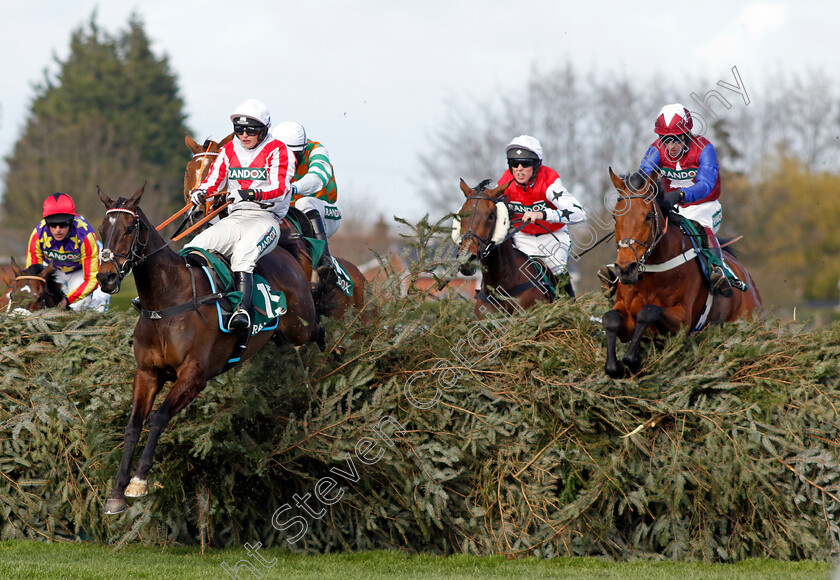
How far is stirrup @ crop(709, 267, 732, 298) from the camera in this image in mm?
7238

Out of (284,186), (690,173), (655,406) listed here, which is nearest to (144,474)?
(284,186)

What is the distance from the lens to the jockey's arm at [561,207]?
8828mm

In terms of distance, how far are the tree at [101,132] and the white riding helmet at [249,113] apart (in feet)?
87.1

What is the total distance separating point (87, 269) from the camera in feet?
33.4

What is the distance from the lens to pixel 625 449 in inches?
262

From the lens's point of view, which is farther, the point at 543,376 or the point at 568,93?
the point at 568,93

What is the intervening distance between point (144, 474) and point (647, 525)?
3.51 m

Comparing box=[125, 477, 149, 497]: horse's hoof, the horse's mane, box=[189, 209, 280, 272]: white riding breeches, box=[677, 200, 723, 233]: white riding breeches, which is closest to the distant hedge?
box=[125, 477, 149, 497]: horse's hoof

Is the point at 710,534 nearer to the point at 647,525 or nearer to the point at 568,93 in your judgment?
the point at 647,525

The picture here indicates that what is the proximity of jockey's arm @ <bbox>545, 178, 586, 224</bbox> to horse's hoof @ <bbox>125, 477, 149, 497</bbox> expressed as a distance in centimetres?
456

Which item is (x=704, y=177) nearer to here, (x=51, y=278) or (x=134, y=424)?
(x=134, y=424)

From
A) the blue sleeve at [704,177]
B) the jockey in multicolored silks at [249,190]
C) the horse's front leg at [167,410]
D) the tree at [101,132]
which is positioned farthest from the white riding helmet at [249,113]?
the tree at [101,132]

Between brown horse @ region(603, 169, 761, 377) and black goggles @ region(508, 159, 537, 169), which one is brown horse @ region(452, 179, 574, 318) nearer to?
black goggles @ region(508, 159, 537, 169)

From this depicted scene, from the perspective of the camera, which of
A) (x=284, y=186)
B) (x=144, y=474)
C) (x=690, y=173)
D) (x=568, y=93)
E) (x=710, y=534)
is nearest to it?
(x=144, y=474)
